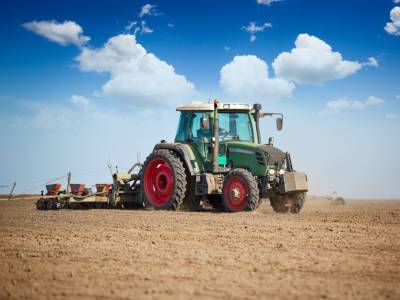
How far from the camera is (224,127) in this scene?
41.8 feet

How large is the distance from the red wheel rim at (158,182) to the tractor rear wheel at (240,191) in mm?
1684

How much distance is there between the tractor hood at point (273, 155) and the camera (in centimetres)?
1191

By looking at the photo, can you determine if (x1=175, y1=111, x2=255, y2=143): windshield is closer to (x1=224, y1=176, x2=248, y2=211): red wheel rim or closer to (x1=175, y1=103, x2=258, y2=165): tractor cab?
(x1=175, y1=103, x2=258, y2=165): tractor cab

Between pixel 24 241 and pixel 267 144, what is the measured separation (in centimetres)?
754

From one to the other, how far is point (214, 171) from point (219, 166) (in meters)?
0.26

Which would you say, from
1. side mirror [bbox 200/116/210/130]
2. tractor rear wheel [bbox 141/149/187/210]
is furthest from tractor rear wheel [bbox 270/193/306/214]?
side mirror [bbox 200/116/210/130]

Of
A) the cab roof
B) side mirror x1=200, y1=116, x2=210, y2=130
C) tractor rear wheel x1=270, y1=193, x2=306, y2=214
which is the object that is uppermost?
the cab roof

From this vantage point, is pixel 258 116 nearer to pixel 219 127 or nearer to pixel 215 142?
pixel 219 127

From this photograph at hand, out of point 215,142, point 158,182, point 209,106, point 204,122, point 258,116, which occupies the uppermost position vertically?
→ point 209,106

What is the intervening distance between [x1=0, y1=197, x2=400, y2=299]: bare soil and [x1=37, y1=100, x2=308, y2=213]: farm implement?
2668 mm

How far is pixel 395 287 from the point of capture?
4.38 metres

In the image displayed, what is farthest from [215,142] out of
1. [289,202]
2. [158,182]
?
[289,202]

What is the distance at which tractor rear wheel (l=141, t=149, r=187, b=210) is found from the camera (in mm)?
12406

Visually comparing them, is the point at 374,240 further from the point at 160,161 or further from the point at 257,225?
the point at 160,161
